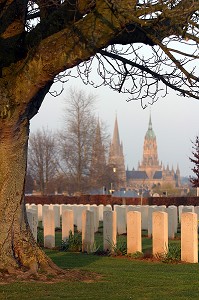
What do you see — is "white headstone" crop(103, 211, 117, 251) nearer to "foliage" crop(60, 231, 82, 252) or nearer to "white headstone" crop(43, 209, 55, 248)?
"foliage" crop(60, 231, 82, 252)

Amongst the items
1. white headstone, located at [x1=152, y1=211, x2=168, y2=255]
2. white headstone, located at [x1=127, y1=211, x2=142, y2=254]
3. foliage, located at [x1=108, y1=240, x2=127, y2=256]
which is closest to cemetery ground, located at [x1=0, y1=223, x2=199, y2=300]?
white headstone, located at [x1=152, y1=211, x2=168, y2=255]

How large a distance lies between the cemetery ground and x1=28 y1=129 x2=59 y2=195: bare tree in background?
1821 inches

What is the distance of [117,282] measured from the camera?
9.80m

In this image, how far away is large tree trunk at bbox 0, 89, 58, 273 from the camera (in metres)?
9.94

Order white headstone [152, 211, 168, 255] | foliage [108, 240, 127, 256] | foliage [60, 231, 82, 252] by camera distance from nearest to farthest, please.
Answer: white headstone [152, 211, 168, 255]
foliage [108, 240, 127, 256]
foliage [60, 231, 82, 252]

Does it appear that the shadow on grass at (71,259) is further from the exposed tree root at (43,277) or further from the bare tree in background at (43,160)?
the bare tree in background at (43,160)

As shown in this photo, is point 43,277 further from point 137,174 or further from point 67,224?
point 137,174

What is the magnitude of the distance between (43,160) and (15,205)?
50631 millimetres

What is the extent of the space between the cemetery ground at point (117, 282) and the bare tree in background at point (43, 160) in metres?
46.2

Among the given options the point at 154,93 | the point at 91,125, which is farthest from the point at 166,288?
the point at 91,125

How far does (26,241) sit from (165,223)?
4.22 meters

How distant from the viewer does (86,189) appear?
184ft

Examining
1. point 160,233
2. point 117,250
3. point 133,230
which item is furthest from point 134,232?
point 160,233

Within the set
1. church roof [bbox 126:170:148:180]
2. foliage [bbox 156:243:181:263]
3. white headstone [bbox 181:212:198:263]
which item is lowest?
foliage [bbox 156:243:181:263]
